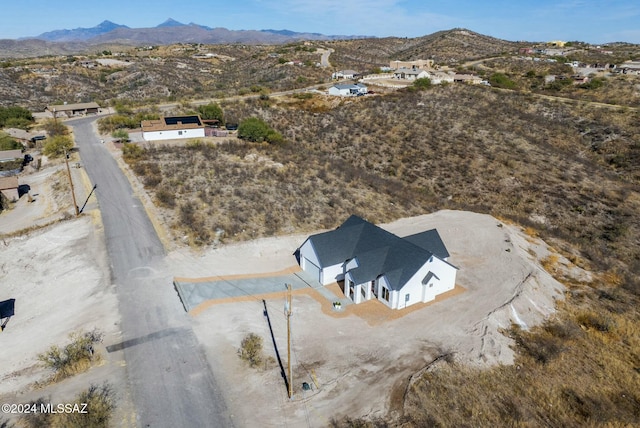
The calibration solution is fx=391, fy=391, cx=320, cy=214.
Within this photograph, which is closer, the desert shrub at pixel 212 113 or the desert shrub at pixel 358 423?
the desert shrub at pixel 358 423

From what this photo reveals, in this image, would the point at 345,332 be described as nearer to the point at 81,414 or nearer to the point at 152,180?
the point at 81,414

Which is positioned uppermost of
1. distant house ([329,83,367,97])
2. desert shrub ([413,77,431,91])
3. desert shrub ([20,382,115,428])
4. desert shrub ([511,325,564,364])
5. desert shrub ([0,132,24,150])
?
desert shrub ([413,77,431,91])

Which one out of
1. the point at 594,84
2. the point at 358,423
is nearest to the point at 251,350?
the point at 358,423

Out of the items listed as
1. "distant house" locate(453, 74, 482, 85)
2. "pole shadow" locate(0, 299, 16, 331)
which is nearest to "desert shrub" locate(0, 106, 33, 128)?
"pole shadow" locate(0, 299, 16, 331)

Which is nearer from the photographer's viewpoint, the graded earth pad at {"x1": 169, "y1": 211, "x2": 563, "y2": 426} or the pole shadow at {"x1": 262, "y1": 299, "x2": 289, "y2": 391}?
the graded earth pad at {"x1": 169, "y1": 211, "x2": 563, "y2": 426}

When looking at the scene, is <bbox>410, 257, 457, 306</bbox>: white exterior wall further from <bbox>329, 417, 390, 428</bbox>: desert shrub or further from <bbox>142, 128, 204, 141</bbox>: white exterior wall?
<bbox>142, 128, 204, 141</bbox>: white exterior wall

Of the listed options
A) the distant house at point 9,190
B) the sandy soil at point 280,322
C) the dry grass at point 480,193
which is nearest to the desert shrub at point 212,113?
the dry grass at point 480,193

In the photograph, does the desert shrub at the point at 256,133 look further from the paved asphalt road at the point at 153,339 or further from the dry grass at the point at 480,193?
the paved asphalt road at the point at 153,339
